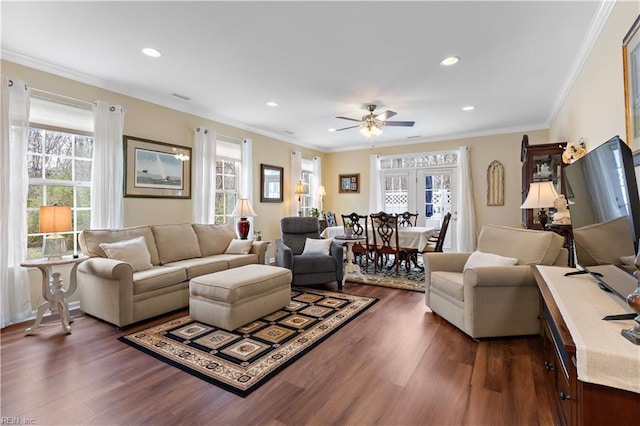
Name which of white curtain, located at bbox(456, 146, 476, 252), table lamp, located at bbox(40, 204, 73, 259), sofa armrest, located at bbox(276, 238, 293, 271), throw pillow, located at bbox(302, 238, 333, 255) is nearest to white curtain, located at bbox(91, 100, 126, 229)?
table lamp, located at bbox(40, 204, 73, 259)

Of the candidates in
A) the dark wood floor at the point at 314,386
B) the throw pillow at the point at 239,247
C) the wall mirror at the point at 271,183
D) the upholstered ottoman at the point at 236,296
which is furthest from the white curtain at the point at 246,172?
the dark wood floor at the point at 314,386

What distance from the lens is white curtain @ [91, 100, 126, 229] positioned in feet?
11.7

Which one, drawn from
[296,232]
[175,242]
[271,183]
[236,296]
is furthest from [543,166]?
[175,242]

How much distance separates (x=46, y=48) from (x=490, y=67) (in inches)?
174

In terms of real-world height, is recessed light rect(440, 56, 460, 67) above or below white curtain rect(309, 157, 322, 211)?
above

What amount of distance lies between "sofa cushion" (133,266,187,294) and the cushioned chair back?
5.46 feet

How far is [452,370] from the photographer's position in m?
2.11

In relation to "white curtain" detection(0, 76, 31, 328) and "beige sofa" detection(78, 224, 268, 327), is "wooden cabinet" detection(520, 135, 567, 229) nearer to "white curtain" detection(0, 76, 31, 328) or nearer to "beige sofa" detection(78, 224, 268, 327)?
"beige sofa" detection(78, 224, 268, 327)

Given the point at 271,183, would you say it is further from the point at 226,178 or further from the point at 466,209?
the point at 466,209

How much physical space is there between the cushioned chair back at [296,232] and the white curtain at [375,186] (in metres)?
2.88

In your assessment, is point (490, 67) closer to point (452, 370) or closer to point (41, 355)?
point (452, 370)

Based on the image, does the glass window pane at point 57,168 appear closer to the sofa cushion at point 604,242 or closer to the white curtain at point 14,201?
the white curtain at point 14,201

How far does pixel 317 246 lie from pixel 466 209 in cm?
355

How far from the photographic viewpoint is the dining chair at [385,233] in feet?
15.9
